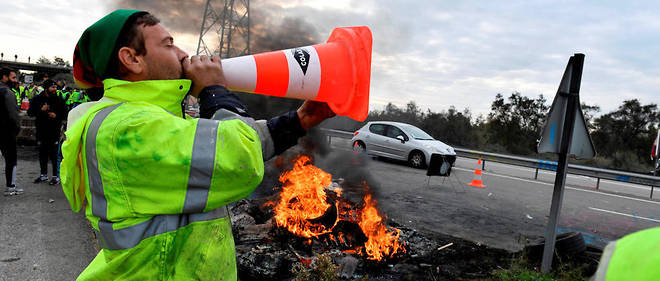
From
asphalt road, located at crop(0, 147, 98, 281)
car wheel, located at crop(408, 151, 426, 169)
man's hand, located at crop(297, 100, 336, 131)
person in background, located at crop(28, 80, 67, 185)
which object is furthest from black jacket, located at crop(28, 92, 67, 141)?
car wheel, located at crop(408, 151, 426, 169)

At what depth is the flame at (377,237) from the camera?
4.34 m

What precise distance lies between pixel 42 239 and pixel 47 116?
3496 mm

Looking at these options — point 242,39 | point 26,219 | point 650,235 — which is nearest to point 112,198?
point 650,235

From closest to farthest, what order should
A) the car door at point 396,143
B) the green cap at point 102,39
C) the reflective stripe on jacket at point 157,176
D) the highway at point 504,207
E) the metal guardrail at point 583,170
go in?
the reflective stripe on jacket at point 157,176, the green cap at point 102,39, the highway at point 504,207, the metal guardrail at point 583,170, the car door at point 396,143

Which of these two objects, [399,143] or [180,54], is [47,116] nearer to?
[180,54]

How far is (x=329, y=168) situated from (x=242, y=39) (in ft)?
12.7

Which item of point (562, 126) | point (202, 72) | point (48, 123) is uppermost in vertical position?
point (562, 126)

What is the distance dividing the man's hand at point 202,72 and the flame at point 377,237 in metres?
3.43

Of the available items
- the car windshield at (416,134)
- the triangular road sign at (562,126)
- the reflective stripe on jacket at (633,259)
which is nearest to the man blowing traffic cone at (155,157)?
the reflective stripe on jacket at (633,259)

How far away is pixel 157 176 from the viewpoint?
1.01 metres

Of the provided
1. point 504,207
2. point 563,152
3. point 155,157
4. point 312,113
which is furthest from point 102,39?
point 504,207

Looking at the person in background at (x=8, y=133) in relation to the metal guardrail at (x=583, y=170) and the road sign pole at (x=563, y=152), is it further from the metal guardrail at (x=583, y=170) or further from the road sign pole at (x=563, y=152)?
the road sign pole at (x=563, y=152)

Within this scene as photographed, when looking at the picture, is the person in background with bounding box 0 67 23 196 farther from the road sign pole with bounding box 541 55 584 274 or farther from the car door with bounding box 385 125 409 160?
the car door with bounding box 385 125 409 160

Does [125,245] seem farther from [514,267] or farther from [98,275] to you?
[514,267]
